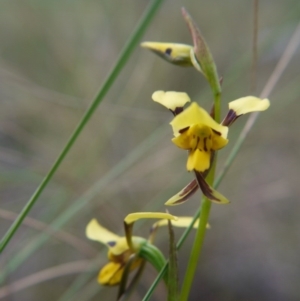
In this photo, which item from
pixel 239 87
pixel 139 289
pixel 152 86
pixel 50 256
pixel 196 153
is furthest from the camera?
pixel 152 86

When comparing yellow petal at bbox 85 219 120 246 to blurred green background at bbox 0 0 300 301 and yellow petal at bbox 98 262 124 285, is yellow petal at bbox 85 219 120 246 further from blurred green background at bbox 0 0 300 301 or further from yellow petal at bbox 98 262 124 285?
blurred green background at bbox 0 0 300 301

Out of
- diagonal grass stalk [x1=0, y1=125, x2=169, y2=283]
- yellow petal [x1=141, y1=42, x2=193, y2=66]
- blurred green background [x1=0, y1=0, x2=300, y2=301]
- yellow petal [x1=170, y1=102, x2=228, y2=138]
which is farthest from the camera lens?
blurred green background [x1=0, y1=0, x2=300, y2=301]

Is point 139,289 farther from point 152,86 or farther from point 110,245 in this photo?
point 152,86

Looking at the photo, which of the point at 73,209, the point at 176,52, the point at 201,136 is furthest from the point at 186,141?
the point at 73,209

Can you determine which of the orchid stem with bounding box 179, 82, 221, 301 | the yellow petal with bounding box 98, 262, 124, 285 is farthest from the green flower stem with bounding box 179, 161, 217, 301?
the yellow petal with bounding box 98, 262, 124, 285

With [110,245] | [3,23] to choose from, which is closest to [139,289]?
[110,245]
